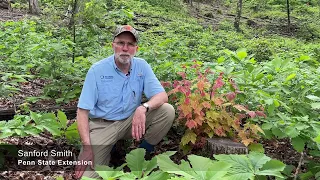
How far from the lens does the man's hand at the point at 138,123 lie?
3537mm

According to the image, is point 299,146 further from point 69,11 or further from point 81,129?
point 69,11

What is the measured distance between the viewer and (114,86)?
372 cm

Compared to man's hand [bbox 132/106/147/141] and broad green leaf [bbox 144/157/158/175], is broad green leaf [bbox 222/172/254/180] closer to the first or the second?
broad green leaf [bbox 144/157/158/175]

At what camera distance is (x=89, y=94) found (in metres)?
3.57

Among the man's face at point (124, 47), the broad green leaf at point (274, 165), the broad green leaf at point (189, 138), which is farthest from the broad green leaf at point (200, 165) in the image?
the man's face at point (124, 47)

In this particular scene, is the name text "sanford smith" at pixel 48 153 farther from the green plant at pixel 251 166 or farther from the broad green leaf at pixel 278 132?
the broad green leaf at pixel 278 132

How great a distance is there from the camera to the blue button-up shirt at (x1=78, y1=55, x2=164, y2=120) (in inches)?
143

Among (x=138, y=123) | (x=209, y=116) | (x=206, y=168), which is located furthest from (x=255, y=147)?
(x=206, y=168)

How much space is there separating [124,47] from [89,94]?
64 centimetres

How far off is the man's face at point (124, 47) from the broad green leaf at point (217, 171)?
187 cm

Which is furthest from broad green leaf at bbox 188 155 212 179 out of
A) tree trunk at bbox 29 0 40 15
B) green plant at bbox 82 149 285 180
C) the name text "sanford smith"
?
tree trunk at bbox 29 0 40 15

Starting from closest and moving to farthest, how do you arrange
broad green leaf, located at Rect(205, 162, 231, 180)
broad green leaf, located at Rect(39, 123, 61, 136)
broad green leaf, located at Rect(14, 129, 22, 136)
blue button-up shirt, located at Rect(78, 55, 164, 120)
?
1. broad green leaf, located at Rect(205, 162, 231, 180)
2. broad green leaf, located at Rect(14, 129, 22, 136)
3. broad green leaf, located at Rect(39, 123, 61, 136)
4. blue button-up shirt, located at Rect(78, 55, 164, 120)

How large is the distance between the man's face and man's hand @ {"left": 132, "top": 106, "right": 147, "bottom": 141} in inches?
22.8

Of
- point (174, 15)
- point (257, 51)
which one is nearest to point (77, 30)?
point (257, 51)
